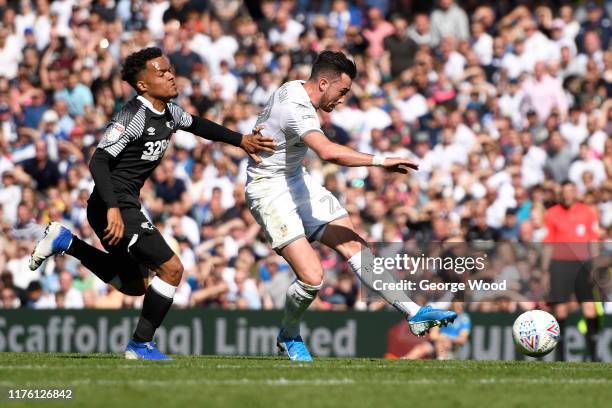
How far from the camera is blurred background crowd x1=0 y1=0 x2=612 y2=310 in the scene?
58.4 feet

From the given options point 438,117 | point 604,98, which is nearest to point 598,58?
point 604,98

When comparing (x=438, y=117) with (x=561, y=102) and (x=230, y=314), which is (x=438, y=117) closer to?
(x=561, y=102)

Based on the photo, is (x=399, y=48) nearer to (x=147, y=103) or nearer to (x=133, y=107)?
(x=147, y=103)

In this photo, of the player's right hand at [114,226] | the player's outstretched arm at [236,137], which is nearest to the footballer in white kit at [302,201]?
the player's outstretched arm at [236,137]

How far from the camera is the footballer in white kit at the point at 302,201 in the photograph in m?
10.6

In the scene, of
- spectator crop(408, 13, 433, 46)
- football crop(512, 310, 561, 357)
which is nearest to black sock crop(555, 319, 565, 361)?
football crop(512, 310, 561, 357)

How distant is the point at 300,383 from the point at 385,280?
238 centimetres

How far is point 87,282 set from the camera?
58.9ft

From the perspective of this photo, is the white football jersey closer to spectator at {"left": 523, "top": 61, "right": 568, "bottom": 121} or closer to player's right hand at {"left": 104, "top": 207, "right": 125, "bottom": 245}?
player's right hand at {"left": 104, "top": 207, "right": 125, "bottom": 245}

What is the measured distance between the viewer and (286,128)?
35.4 ft

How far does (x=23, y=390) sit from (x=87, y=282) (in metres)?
9.93

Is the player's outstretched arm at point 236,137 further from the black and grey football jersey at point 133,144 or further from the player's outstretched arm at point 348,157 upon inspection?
the player's outstretched arm at point 348,157

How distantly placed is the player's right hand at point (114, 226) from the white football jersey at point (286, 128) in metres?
1.54

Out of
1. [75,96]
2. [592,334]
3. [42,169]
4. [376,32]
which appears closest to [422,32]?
[376,32]
